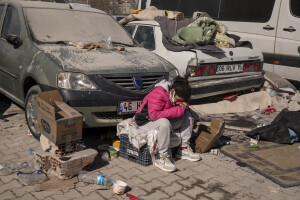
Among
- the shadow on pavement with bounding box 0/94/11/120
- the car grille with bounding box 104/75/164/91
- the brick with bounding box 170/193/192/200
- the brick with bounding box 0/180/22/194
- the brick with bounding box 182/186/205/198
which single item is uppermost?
the car grille with bounding box 104/75/164/91

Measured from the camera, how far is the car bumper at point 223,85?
19.6 feet

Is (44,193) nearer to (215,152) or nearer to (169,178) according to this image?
(169,178)

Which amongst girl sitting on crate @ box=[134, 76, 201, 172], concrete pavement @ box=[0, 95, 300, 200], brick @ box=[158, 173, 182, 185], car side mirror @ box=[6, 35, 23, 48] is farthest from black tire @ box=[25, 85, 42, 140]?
brick @ box=[158, 173, 182, 185]

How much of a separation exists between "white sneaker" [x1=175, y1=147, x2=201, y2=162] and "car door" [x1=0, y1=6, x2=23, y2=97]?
8.09 feet

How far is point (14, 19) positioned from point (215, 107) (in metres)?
3.83

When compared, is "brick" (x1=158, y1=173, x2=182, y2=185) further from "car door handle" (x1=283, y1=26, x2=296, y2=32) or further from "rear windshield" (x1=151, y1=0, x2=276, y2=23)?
"rear windshield" (x1=151, y1=0, x2=276, y2=23)

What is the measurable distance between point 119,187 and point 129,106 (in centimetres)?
128

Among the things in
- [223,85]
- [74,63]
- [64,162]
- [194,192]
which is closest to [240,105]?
[223,85]

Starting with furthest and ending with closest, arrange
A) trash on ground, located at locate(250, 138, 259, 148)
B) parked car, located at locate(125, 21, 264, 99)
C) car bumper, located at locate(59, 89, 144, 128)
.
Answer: parked car, located at locate(125, 21, 264, 99)
trash on ground, located at locate(250, 138, 259, 148)
car bumper, located at locate(59, 89, 144, 128)

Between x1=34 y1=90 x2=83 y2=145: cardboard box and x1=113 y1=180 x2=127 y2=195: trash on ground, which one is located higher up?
x1=34 y1=90 x2=83 y2=145: cardboard box

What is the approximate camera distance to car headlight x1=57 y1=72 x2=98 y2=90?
13.5ft

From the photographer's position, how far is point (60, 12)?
5.48 metres

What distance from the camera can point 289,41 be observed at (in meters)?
7.12

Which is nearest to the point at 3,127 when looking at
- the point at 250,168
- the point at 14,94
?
the point at 14,94
